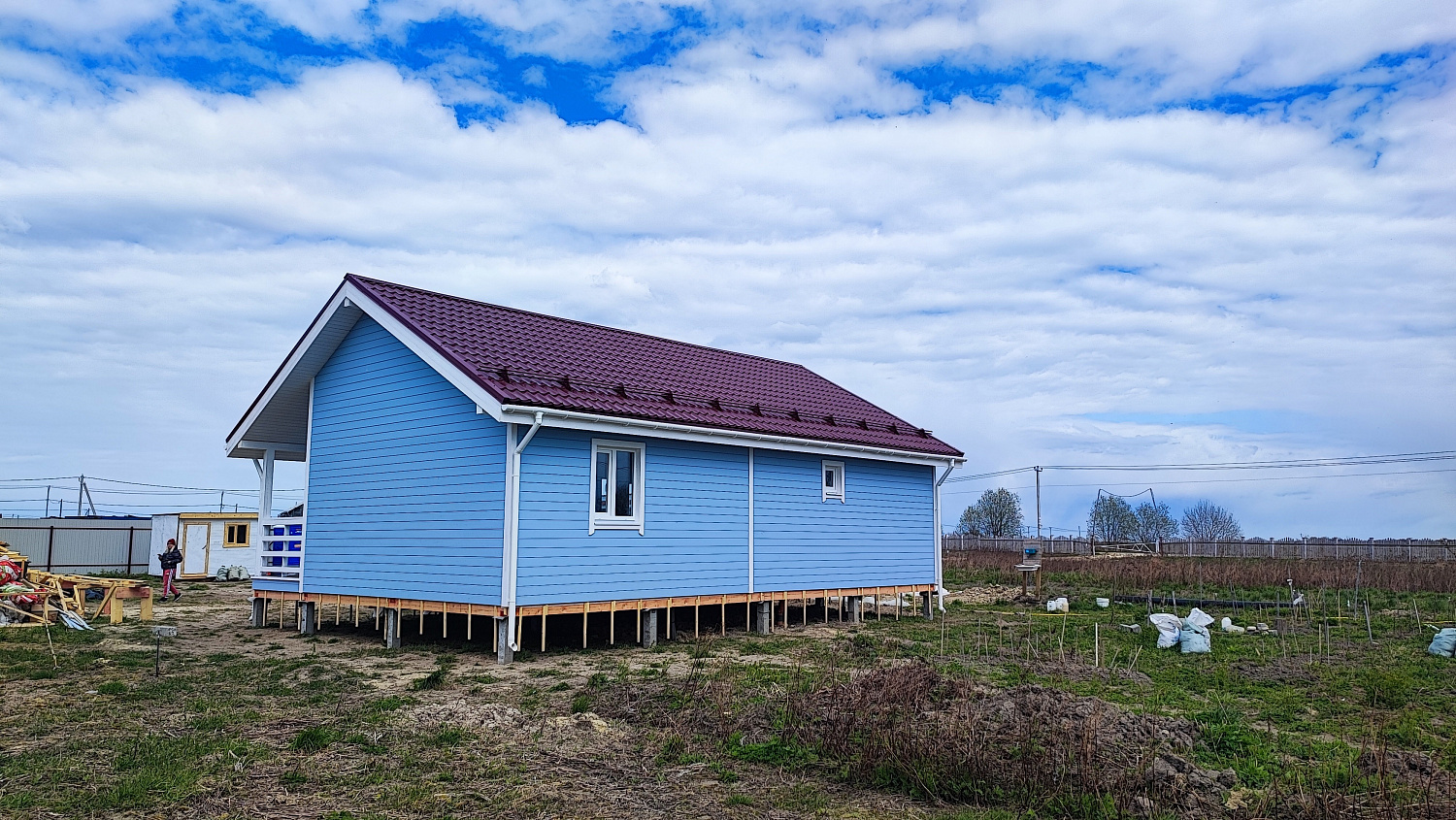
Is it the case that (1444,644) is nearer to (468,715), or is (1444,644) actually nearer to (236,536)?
(468,715)

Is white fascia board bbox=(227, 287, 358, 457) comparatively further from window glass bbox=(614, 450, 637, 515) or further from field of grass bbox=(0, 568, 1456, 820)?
window glass bbox=(614, 450, 637, 515)

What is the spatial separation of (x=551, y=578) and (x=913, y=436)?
9.67 meters

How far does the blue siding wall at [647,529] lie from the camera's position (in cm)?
1305

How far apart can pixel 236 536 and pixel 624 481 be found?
2311 cm

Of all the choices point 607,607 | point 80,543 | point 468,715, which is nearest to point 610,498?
point 607,607

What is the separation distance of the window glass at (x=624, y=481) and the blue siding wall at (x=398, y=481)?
188 centimetres

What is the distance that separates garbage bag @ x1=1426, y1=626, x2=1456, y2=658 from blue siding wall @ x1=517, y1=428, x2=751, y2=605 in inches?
373

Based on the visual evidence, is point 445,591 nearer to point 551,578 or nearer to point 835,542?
point 551,578

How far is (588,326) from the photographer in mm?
17891

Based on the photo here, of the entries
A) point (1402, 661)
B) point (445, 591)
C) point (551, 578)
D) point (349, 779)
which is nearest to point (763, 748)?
point (349, 779)

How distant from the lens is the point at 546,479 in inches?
519

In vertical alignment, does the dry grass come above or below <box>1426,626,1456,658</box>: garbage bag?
above

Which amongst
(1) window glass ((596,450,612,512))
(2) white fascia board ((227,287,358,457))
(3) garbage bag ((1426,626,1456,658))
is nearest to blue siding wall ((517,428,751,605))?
(1) window glass ((596,450,612,512))

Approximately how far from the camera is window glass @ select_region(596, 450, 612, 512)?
1395 cm
